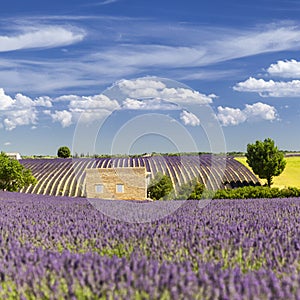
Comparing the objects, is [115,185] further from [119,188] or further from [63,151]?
[63,151]

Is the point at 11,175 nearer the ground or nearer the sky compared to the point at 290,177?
nearer the sky

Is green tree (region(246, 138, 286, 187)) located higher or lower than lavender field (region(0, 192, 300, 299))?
higher

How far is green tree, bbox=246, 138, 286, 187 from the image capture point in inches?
1702

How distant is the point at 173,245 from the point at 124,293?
1224 millimetres

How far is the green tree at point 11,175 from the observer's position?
27.5 metres

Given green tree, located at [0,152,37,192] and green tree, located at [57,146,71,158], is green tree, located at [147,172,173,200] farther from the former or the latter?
green tree, located at [57,146,71,158]

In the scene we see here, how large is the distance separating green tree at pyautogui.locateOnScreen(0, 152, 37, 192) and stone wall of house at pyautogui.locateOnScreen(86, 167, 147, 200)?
3.88m

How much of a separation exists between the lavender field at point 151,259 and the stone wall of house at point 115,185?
78.1ft

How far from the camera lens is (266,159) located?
4341 centimetres

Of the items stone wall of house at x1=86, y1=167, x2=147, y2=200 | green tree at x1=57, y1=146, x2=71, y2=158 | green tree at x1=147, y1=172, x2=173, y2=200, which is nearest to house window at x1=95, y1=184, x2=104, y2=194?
stone wall of house at x1=86, y1=167, x2=147, y2=200

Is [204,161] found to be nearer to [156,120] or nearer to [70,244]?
[156,120]

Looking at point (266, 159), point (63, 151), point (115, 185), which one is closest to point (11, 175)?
point (115, 185)

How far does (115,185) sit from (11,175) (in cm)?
617

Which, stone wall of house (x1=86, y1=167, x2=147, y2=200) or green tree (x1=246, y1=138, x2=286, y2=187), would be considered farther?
green tree (x1=246, y1=138, x2=286, y2=187)
